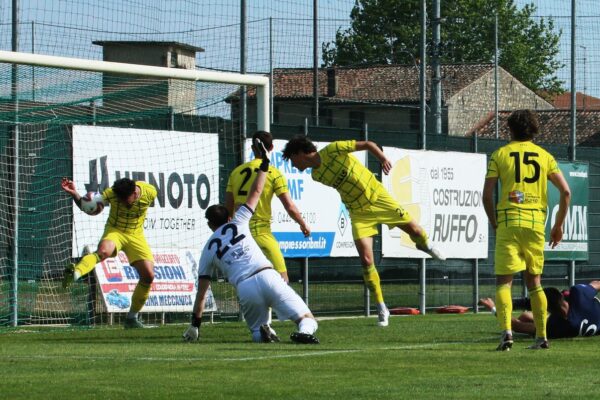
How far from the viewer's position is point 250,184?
14.8 metres

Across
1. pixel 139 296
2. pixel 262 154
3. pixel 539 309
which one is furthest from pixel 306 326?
pixel 139 296

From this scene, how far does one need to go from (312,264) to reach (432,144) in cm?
359

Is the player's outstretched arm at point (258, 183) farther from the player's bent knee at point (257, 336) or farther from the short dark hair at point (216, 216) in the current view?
the player's bent knee at point (257, 336)

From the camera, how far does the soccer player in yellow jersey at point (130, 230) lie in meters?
15.5

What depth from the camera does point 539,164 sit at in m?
11.9

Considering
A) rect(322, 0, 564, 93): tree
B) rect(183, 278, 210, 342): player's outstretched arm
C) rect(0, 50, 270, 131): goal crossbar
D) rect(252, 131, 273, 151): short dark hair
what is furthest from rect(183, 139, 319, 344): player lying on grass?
rect(322, 0, 564, 93): tree

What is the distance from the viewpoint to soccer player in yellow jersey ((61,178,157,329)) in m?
15.5

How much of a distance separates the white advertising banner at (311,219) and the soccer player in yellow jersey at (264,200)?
3.31 metres

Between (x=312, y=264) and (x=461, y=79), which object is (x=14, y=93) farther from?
(x=461, y=79)

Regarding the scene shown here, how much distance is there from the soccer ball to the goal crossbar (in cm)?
151

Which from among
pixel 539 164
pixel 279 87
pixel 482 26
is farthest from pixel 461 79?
pixel 539 164

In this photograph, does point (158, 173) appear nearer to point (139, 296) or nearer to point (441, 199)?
point (139, 296)

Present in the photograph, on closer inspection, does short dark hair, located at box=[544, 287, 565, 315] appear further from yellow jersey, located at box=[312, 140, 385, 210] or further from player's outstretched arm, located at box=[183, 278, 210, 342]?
player's outstretched arm, located at box=[183, 278, 210, 342]

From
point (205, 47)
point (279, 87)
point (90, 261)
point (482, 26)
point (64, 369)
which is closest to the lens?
point (64, 369)
